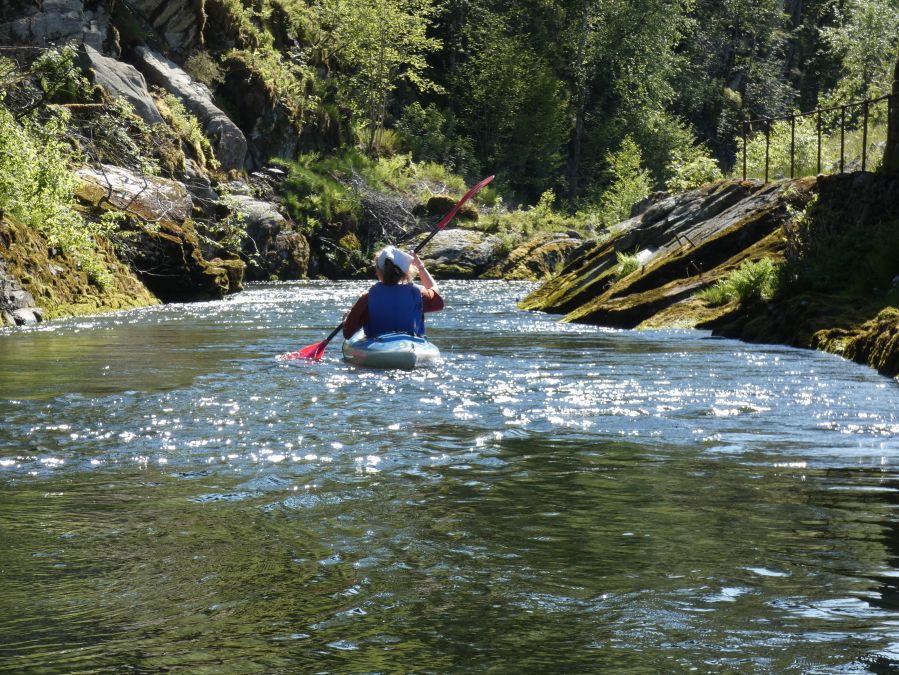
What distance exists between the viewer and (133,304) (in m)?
25.6

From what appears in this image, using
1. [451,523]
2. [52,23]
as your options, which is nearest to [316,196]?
[52,23]

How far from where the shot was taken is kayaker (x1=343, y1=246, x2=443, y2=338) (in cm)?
1404

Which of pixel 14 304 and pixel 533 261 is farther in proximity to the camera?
pixel 533 261

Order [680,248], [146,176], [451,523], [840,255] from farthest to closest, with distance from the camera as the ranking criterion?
[146,176] → [680,248] → [840,255] → [451,523]

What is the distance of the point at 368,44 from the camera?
55.7 metres

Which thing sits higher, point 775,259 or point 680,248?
point 680,248

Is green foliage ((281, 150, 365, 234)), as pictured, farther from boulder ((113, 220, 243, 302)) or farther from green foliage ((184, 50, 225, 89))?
boulder ((113, 220, 243, 302))

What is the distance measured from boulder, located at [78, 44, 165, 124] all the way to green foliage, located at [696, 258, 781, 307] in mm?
19984

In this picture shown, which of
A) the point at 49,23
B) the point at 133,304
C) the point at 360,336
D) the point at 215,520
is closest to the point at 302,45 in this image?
the point at 49,23

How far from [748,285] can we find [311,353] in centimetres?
778

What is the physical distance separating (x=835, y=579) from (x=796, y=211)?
1606 centimetres

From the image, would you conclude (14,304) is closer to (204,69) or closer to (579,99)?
(204,69)

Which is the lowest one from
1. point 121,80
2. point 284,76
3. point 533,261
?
point 533,261

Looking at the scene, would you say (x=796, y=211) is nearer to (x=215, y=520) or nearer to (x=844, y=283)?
(x=844, y=283)
